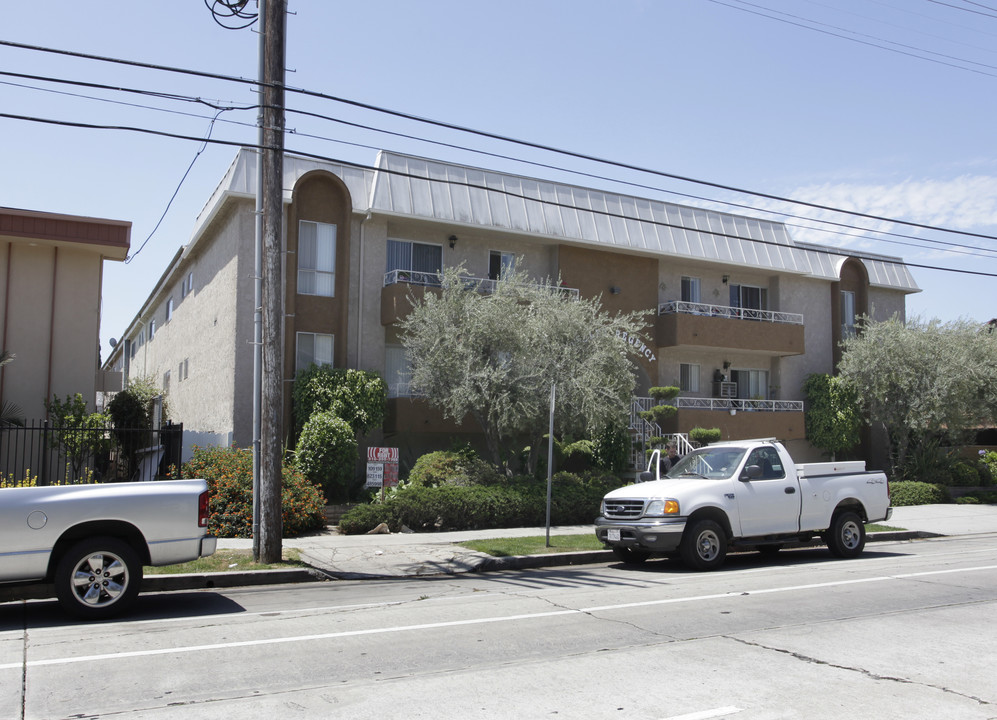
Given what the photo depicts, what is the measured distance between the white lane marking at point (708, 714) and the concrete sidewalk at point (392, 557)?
23.9 feet

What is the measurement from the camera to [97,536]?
8.83m

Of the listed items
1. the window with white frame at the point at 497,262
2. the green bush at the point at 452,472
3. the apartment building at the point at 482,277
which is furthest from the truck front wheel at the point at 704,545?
the window with white frame at the point at 497,262

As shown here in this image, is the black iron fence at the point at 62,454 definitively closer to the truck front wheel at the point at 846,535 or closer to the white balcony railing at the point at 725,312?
the truck front wheel at the point at 846,535

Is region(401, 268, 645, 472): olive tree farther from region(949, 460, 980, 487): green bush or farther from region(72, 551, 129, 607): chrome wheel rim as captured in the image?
region(949, 460, 980, 487): green bush

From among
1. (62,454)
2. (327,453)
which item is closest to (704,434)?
(327,453)

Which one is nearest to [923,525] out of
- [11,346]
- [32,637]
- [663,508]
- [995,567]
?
[995,567]

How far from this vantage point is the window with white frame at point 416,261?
76.3 ft

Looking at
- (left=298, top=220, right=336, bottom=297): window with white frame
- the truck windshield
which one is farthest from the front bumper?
(left=298, top=220, right=336, bottom=297): window with white frame

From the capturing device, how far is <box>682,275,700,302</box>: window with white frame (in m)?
28.8

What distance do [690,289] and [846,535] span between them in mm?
16013

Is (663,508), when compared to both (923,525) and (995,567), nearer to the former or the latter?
(995,567)

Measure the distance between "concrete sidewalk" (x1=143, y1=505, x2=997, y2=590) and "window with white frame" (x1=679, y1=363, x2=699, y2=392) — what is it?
1085 centimetres

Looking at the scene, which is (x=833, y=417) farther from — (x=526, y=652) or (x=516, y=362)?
(x=526, y=652)

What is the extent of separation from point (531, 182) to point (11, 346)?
1453 cm
